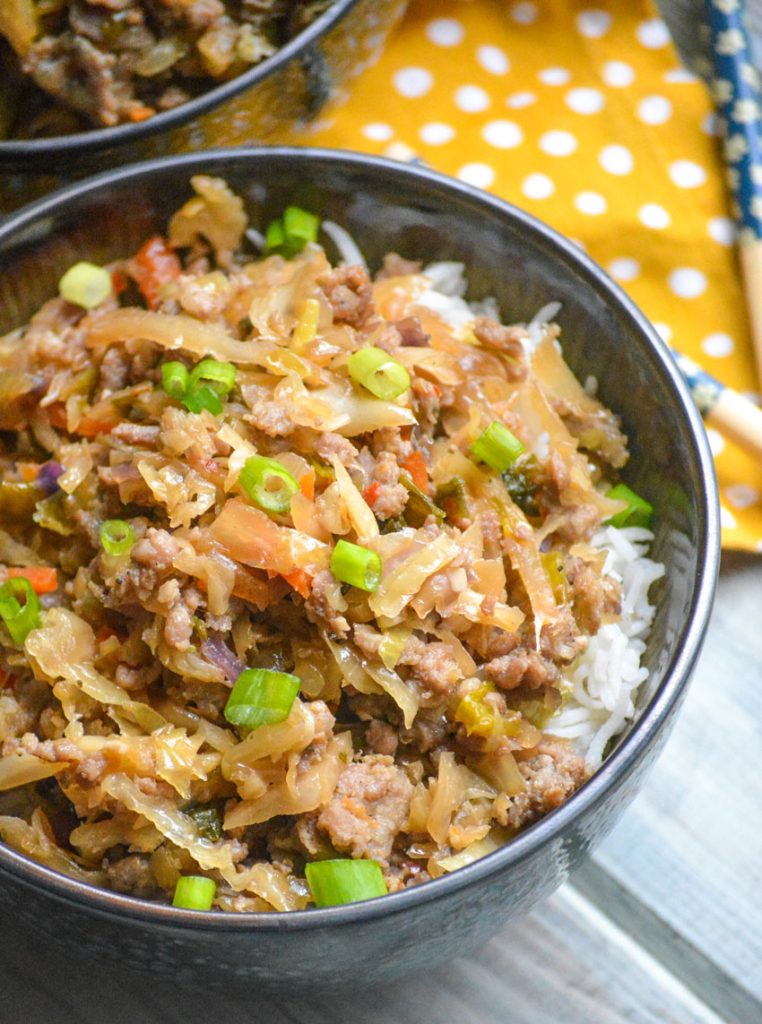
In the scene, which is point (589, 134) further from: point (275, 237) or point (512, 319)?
point (275, 237)

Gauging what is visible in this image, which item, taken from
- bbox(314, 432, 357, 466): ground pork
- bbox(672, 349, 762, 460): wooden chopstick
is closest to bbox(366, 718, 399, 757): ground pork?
bbox(314, 432, 357, 466): ground pork

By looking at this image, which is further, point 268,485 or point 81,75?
point 81,75

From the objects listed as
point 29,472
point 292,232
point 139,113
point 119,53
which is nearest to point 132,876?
point 29,472

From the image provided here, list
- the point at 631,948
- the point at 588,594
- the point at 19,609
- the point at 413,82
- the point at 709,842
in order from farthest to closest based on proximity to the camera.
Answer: the point at 413,82 → the point at 709,842 → the point at 631,948 → the point at 588,594 → the point at 19,609

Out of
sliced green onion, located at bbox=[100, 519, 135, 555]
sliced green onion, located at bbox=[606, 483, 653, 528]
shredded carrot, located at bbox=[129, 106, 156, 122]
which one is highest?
shredded carrot, located at bbox=[129, 106, 156, 122]

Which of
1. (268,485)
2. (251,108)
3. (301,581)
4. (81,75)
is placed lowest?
(301,581)

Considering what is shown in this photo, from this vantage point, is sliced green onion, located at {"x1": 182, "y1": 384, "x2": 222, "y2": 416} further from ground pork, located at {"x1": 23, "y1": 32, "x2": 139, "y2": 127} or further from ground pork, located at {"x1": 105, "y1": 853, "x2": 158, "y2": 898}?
ground pork, located at {"x1": 23, "y1": 32, "x2": 139, "y2": 127}
